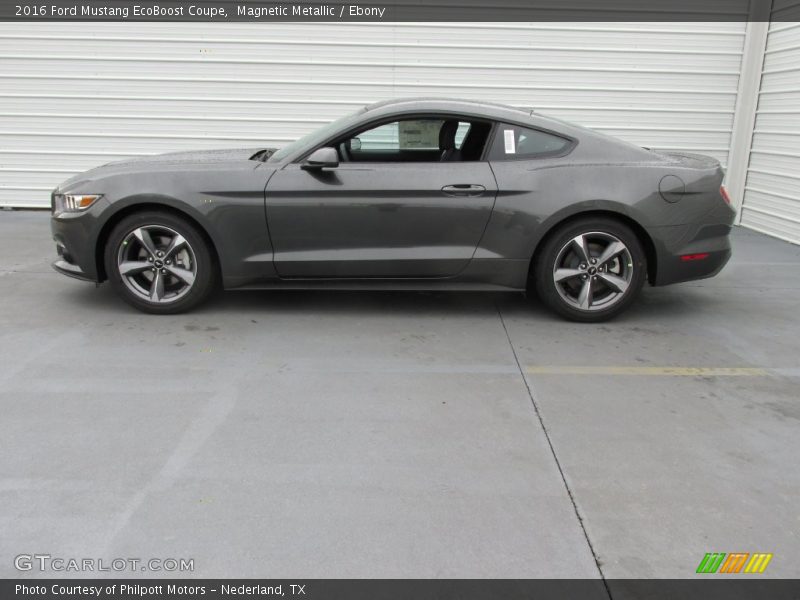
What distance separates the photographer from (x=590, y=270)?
4.65 meters

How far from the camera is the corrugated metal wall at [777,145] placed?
776 cm

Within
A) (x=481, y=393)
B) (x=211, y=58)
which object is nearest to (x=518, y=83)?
(x=211, y=58)

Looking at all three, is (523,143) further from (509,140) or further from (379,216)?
(379,216)

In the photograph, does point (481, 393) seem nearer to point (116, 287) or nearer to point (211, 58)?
point (116, 287)

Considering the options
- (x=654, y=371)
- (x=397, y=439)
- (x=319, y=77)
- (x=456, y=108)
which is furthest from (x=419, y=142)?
(x=319, y=77)

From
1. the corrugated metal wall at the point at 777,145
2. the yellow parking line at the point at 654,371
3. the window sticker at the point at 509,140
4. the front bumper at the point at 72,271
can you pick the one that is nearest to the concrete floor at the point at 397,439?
the yellow parking line at the point at 654,371

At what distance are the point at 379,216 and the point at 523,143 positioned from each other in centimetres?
112

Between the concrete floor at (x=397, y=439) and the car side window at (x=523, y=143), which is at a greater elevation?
the car side window at (x=523, y=143)

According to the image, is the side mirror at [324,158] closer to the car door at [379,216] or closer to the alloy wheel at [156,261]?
the car door at [379,216]

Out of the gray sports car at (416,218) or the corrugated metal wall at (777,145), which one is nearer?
the gray sports car at (416,218)

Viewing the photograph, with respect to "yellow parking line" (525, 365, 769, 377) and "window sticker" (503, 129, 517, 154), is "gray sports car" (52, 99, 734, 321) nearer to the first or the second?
"window sticker" (503, 129, 517, 154)

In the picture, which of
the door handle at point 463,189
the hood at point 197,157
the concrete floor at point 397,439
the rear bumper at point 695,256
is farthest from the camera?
the hood at point 197,157

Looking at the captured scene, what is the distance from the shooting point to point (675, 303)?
17.5 feet

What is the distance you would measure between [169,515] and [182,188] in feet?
8.66
